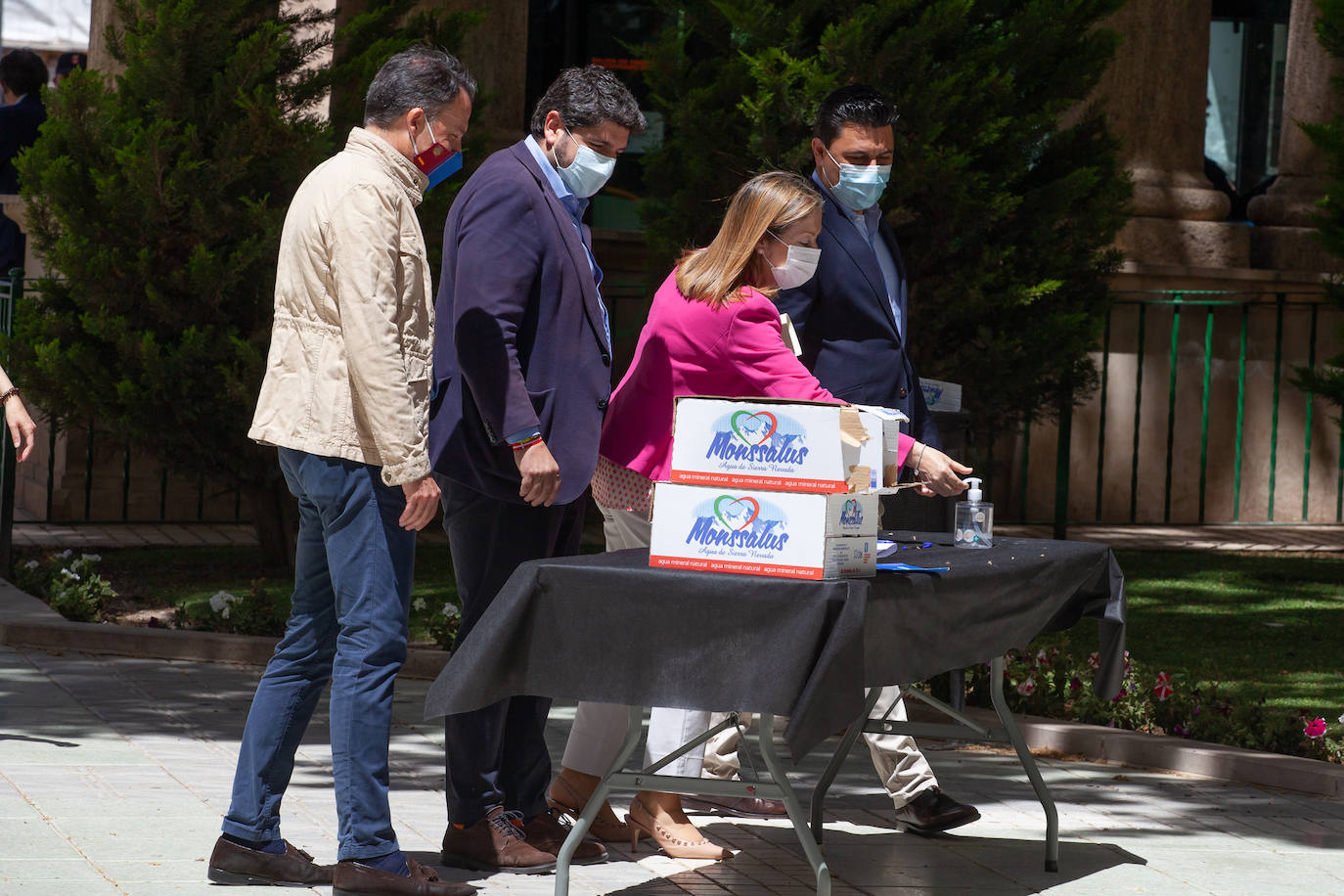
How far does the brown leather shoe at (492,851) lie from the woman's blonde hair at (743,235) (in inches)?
61.1

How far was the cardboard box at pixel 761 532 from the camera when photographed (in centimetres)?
426

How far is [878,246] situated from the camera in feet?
20.1

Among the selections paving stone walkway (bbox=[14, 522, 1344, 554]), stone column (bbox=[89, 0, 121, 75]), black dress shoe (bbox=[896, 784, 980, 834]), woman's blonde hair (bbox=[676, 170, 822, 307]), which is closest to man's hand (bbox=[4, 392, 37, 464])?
woman's blonde hair (bbox=[676, 170, 822, 307])

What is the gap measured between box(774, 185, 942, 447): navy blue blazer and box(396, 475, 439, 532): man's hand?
1.56 m

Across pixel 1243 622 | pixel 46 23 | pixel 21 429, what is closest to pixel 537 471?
pixel 21 429

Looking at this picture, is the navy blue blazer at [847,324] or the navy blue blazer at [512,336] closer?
the navy blue blazer at [512,336]

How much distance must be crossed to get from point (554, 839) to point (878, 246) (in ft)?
7.17

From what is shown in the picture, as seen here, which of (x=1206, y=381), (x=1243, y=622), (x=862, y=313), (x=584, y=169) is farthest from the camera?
(x=1206, y=381)

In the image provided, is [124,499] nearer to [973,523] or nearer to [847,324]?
[847,324]

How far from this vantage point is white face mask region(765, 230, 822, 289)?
5270 mm

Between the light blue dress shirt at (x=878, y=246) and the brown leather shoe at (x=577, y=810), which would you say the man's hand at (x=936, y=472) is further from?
the brown leather shoe at (x=577, y=810)

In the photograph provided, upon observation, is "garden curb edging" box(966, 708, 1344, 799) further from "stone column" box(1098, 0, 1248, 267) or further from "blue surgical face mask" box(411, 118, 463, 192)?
"stone column" box(1098, 0, 1248, 267)

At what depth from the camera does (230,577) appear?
10.9 m

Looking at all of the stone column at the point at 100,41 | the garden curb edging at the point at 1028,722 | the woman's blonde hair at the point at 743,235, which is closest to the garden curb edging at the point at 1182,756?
the garden curb edging at the point at 1028,722
